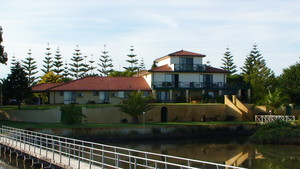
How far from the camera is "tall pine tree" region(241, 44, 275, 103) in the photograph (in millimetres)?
59331

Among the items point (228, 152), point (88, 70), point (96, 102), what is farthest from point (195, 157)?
point (88, 70)

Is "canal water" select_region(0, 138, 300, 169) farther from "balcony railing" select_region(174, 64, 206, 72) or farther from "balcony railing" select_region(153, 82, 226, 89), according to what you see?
"balcony railing" select_region(174, 64, 206, 72)

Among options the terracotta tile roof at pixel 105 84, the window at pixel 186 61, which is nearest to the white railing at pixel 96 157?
the terracotta tile roof at pixel 105 84

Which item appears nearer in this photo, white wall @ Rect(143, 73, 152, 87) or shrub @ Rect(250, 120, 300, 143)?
shrub @ Rect(250, 120, 300, 143)

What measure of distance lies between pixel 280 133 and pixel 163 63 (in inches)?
1036

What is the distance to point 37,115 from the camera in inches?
1735

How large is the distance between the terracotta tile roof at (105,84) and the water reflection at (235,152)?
1723cm

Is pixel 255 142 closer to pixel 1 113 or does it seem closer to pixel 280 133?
pixel 280 133

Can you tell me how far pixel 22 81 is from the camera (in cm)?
4831

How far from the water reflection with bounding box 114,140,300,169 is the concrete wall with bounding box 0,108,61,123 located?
34.0 ft

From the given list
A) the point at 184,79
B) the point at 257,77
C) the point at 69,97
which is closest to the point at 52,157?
the point at 69,97

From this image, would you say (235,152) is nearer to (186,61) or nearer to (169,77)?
(169,77)

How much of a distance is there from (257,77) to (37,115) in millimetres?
39971

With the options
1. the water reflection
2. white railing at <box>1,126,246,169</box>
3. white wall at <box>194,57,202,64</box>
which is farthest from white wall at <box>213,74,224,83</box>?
white railing at <box>1,126,246,169</box>
